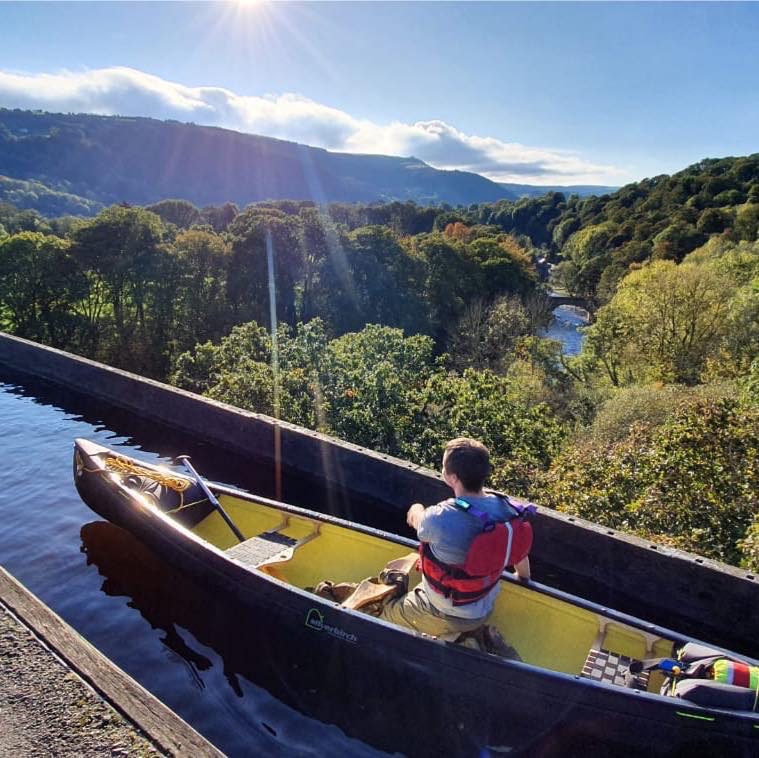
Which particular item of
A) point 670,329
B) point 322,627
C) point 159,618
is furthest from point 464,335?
point 322,627

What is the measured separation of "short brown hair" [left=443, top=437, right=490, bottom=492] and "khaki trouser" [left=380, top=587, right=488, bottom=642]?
1.36 meters

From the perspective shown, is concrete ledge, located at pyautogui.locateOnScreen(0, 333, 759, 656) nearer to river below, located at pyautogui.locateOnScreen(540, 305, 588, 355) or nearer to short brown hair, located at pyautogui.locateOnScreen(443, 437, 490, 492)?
short brown hair, located at pyautogui.locateOnScreen(443, 437, 490, 492)

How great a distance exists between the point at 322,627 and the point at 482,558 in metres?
2.05

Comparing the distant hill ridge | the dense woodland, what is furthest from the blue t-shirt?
the distant hill ridge

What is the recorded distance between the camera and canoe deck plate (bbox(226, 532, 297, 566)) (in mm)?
6691

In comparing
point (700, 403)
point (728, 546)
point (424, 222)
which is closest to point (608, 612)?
point (728, 546)

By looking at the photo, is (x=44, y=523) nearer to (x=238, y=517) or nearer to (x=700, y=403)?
(x=238, y=517)

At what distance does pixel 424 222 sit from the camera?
3201 inches

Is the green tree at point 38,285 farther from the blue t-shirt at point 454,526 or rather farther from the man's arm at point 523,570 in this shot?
the blue t-shirt at point 454,526

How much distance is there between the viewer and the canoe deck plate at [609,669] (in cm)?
473

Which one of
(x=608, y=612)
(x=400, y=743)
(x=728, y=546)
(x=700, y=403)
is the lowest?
(x=400, y=743)

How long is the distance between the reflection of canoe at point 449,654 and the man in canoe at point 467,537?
19.7 inches

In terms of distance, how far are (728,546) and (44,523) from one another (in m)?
9.81

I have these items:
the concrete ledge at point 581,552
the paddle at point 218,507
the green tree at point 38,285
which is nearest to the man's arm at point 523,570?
the concrete ledge at point 581,552
